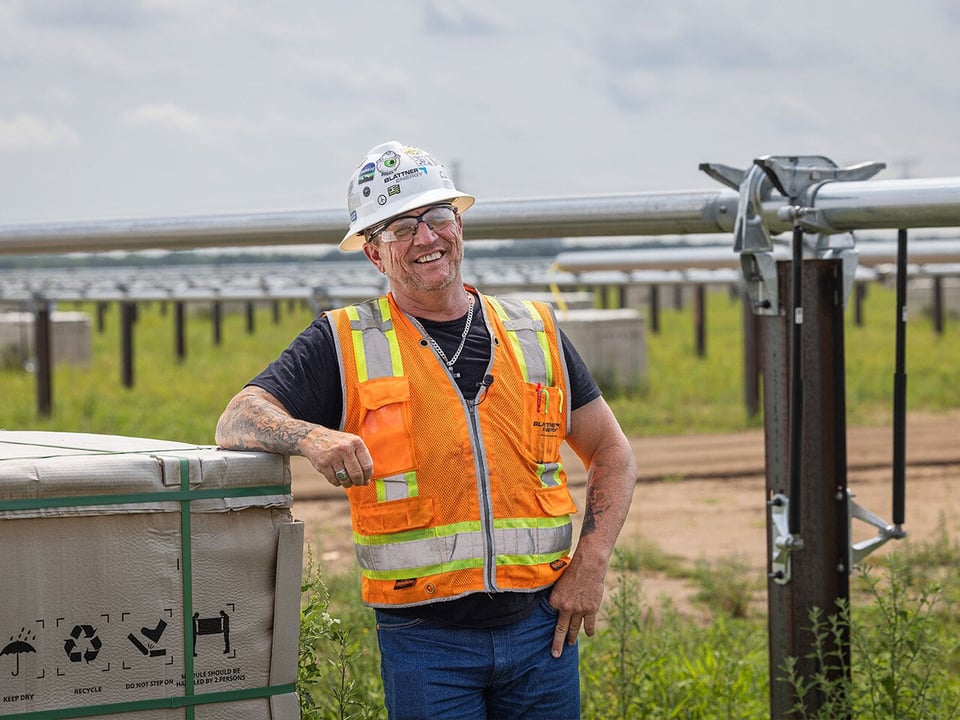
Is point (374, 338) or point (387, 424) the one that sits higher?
point (374, 338)

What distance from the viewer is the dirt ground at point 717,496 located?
778 cm

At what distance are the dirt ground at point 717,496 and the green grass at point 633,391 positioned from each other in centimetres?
107

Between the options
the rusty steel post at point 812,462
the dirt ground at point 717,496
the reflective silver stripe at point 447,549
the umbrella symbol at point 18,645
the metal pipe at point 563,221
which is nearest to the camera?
the umbrella symbol at point 18,645

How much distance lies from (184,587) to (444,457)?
64 centimetres

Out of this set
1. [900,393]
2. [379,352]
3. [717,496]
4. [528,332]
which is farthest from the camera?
[717,496]

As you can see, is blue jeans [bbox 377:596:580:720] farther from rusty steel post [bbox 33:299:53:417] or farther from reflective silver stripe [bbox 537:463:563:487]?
rusty steel post [bbox 33:299:53:417]

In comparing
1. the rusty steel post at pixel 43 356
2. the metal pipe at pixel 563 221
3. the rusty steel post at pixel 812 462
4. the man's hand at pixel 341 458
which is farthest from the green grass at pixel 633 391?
the man's hand at pixel 341 458

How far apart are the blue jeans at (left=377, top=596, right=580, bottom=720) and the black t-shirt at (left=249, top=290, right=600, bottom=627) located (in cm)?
3

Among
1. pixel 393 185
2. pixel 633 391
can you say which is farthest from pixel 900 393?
pixel 633 391

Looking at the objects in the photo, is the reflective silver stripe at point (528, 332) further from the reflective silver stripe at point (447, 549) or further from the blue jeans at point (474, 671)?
the blue jeans at point (474, 671)

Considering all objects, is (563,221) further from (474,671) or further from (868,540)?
(474,671)

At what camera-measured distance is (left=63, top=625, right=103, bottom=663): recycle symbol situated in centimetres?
240

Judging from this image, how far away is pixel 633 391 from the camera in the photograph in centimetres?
1554

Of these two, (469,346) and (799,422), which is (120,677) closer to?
(469,346)
